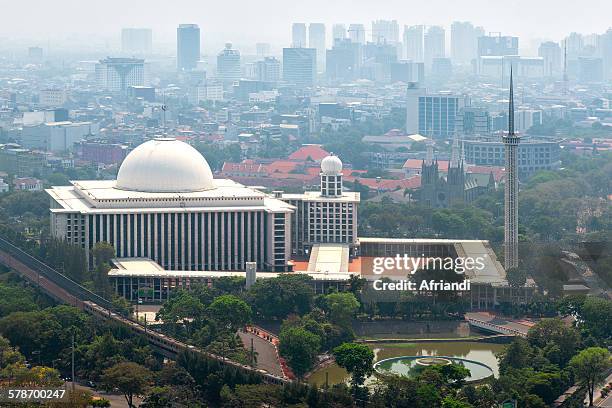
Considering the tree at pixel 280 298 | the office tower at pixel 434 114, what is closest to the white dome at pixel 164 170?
the tree at pixel 280 298

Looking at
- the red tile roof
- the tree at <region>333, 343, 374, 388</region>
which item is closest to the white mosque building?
the tree at <region>333, 343, 374, 388</region>

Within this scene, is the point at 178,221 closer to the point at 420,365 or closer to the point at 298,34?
the point at 420,365

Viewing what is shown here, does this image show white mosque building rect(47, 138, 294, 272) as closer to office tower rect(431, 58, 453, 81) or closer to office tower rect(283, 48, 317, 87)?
office tower rect(283, 48, 317, 87)

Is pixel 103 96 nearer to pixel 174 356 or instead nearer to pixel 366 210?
pixel 366 210

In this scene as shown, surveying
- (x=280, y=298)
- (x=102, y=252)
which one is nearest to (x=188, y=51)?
(x=102, y=252)

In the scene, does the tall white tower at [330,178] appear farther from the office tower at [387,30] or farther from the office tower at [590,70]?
the office tower at [387,30]

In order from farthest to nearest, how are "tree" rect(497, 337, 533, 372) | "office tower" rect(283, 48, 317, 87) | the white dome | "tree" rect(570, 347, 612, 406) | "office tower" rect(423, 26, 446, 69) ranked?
"office tower" rect(423, 26, 446, 69) < "office tower" rect(283, 48, 317, 87) < the white dome < "tree" rect(497, 337, 533, 372) < "tree" rect(570, 347, 612, 406)

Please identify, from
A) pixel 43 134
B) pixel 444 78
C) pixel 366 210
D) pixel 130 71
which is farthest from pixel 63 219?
pixel 444 78
